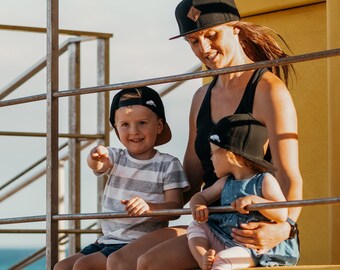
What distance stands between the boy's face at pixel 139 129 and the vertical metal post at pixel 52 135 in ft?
0.81

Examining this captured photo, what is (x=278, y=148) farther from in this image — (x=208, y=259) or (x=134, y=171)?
(x=134, y=171)

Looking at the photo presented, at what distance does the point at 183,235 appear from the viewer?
11.9ft

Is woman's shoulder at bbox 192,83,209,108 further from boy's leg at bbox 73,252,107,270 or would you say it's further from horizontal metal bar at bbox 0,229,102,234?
horizontal metal bar at bbox 0,229,102,234

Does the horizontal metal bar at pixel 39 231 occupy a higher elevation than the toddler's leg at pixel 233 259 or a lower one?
lower

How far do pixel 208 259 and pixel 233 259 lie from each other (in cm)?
7

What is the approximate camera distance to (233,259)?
3344mm

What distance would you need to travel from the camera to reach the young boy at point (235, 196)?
11.0 ft

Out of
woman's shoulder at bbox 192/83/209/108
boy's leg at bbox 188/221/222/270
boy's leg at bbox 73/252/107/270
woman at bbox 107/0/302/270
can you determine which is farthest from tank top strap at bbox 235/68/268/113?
boy's leg at bbox 73/252/107/270

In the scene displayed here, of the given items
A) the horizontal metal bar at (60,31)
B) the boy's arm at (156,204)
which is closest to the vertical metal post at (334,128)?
the boy's arm at (156,204)

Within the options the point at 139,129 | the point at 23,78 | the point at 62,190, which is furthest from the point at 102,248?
the point at 23,78

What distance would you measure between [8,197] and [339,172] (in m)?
3.29

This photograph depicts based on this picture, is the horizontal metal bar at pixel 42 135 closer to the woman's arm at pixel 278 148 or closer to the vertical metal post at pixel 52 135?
the vertical metal post at pixel 52 135

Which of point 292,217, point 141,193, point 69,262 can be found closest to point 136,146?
point 141,193

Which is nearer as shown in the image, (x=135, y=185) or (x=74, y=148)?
(x=135, y=185)
